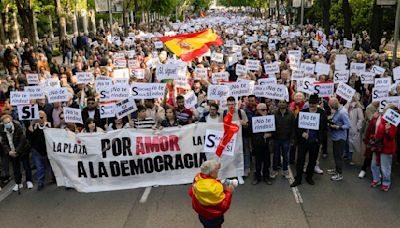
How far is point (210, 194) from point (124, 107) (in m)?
4.63

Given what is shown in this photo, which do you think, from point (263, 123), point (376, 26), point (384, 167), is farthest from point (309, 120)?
point (376, 26)

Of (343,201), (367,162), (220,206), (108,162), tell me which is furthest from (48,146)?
(367,162)

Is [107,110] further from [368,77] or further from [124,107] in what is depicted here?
[368,77]

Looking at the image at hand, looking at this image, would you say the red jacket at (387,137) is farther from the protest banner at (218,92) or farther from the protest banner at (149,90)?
the protest banner at (149,90)

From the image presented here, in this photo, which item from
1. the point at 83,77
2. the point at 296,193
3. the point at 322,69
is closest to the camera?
the point at 296,193

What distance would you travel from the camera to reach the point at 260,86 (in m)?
9.80

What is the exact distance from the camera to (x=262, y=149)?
28.2 ft

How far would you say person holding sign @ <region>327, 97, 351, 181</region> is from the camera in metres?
8.71

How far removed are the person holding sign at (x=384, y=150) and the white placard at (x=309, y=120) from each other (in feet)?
3.56

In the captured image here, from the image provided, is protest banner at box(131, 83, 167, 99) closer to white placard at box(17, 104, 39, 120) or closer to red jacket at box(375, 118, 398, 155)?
white placard at box(17, 104, 39, 120)

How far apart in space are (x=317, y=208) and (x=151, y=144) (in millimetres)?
3276

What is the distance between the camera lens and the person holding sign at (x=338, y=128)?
8.71 meters

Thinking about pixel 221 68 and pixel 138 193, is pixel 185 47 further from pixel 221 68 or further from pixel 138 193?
pixel 138 193

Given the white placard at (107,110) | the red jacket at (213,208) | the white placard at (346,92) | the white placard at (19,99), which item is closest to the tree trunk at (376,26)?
the white placard at (346,92)
